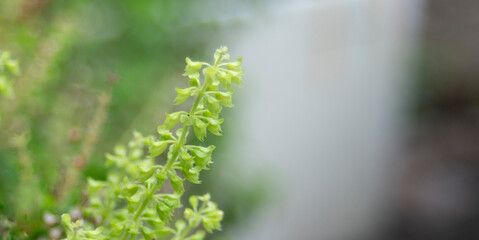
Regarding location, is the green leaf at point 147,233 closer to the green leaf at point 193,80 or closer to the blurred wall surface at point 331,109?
the green leaf at point 193,80

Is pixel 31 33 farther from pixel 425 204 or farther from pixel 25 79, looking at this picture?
pixel 425 204

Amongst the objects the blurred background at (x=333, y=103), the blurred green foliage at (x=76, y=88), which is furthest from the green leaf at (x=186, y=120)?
the blurred background at (x=333, y=103)

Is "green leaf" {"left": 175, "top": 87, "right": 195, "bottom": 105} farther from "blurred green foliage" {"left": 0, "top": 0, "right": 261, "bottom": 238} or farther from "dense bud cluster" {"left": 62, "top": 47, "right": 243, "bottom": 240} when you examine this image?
"blurred green foliage" {"left": 0, "top": 0, "right": 261, "bottom": 238}

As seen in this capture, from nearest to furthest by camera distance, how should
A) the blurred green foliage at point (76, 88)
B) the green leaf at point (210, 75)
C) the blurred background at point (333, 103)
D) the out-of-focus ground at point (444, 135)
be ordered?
1. the green leaf at point (210, 75)
2. the blurred green foliage at point (76, 88)
3. the blurred background at point (333, 103)
4. the out-of-focus ground at point (444, 135)

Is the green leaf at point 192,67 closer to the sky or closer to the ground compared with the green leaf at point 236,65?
closer to the ground

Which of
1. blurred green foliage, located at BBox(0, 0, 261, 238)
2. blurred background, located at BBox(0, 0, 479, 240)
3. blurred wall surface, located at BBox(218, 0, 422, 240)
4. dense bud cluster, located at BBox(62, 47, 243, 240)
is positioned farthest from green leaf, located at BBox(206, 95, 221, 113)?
blurred wall surface, located at BBox(218, 0, 422, 240)

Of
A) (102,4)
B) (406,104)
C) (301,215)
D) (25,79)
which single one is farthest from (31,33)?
(406,104)

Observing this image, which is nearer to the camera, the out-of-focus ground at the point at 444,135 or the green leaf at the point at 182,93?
the green leaf at the point at 182,93
